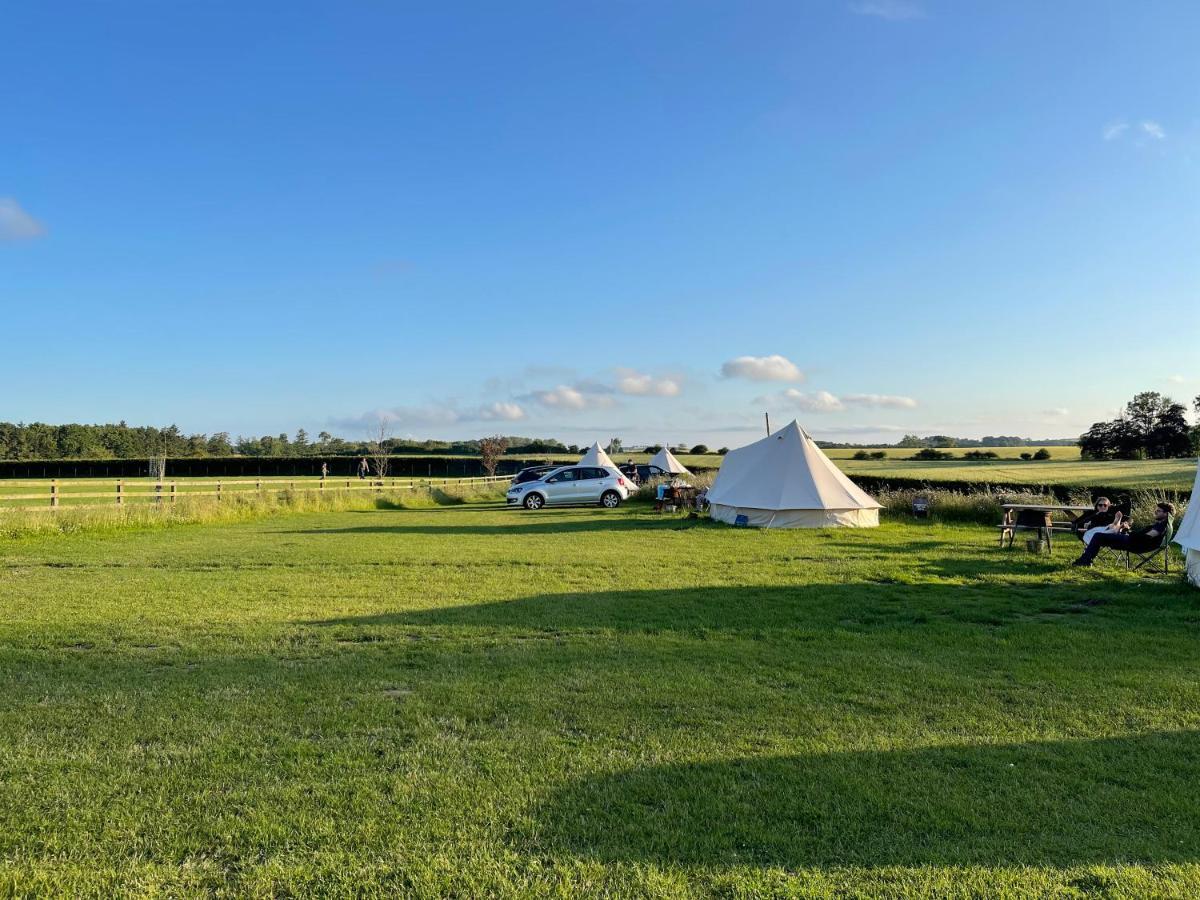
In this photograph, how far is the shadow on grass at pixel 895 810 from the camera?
301 centimetres

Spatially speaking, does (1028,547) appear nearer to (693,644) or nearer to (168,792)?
(693,644)

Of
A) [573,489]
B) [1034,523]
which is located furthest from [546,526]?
[1034,523]

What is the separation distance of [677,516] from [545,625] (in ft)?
48.1

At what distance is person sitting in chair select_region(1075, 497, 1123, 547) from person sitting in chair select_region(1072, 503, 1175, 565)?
0.14 meters

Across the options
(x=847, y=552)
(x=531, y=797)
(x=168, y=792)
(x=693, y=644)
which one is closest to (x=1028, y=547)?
(x=847, y=552)

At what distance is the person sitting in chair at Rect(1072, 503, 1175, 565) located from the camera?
1058 cm

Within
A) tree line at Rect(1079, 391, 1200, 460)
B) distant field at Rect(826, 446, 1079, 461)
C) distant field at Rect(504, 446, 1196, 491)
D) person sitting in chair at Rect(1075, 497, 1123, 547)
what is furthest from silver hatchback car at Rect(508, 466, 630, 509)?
tree line at Rect(1079, 391, 1200, 460)

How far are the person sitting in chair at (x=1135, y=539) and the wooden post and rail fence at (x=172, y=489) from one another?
18946 mm

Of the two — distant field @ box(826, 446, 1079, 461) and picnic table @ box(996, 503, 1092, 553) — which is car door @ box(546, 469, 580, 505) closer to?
picnic table @ box(996, 503, 1092, 553)

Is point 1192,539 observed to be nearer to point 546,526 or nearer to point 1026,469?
point 546,526

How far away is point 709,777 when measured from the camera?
3666mm

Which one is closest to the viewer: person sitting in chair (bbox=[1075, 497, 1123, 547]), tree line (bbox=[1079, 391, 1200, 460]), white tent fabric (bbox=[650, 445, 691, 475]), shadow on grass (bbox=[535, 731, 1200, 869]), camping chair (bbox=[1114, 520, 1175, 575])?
shadow on grass (bbox=[535, 731, 1200, 869])

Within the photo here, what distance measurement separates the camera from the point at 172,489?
25.0m

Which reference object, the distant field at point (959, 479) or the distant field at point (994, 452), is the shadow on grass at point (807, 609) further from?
the distant field at point (994, 452)
